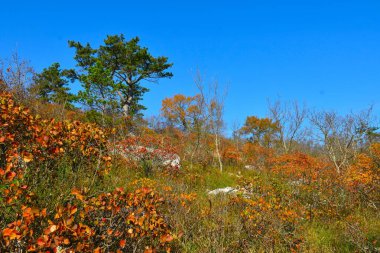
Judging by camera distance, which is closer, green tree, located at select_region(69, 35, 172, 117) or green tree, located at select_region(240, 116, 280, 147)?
green tree, located at select_region(69, 35, 172, 117)

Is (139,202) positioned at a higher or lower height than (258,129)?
lower

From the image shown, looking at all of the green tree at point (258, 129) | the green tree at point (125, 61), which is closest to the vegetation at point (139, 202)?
the green tree at point (125, 61)

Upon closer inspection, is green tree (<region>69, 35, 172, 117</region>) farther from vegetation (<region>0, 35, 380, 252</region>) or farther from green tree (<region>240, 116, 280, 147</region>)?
green tree (<region>240, 116, 280, 147</region>)

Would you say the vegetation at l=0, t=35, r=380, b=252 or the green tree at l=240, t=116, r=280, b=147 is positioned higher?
the green tree at l=240, t=116, r=280, b=147

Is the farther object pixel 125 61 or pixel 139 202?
pixel 125 61

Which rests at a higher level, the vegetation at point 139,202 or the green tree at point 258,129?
the green tree at point 258,129

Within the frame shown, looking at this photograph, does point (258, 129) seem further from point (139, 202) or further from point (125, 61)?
point (139, 202)

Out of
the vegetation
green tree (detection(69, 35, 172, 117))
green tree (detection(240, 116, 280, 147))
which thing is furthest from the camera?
green tree (detection(240, 116, 280, 147))

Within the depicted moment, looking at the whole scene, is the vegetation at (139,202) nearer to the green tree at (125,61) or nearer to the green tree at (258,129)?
the green tree at (125,61)

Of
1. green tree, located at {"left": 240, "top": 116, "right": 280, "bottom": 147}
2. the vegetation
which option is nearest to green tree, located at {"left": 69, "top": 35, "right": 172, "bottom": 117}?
the vegetation

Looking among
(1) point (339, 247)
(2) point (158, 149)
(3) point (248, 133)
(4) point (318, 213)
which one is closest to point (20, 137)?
(1) point (339, 247)

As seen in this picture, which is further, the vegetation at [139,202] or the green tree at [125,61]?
the green tree at [125,61]

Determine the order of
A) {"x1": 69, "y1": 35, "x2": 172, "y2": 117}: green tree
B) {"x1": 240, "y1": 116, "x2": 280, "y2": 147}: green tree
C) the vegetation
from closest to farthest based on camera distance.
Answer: the vegetation, {"x1": 69, "y1": 35, "x2": 172, "y2": 117}: green tree, {"x1": 240, "y1": 116, "x2": 280, "y2": 147}: green tree

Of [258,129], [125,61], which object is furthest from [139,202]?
[258,129]
